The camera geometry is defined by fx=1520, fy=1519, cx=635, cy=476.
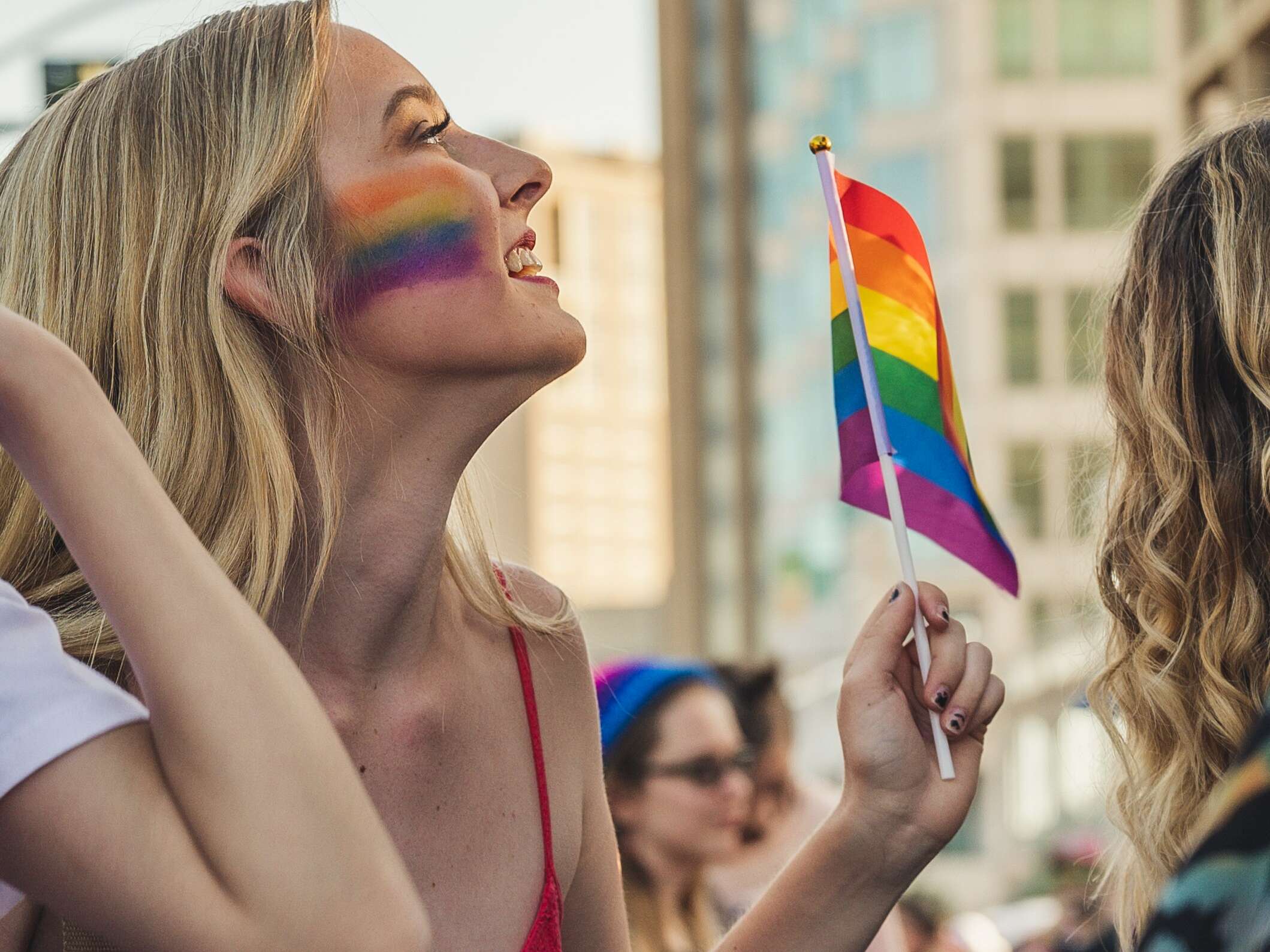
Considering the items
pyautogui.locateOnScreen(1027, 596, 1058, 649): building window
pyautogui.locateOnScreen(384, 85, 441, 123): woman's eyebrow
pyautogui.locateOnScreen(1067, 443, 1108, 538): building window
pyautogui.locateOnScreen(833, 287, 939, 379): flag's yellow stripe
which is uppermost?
pyautogui.locateOnScreen(384, 85, 441, 123): woman's eyebrow

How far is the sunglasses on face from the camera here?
14.7 feet

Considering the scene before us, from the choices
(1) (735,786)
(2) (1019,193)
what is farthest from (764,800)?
(2) (1019,193)

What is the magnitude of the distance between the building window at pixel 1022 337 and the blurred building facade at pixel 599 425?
49931 mm

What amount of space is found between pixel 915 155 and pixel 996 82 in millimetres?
893

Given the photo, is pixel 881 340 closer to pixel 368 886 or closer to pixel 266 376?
pixel 266 376

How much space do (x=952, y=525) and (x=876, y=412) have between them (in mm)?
192

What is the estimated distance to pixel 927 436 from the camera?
2.05 meters

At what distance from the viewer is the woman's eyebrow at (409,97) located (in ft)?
6.47

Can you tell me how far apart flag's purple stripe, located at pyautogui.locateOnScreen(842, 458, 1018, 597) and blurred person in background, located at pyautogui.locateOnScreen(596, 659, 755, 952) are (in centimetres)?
243

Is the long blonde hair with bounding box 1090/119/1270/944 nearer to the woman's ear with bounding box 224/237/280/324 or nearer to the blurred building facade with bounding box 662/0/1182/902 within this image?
the woman's ear with bounding box 224/237/280/324

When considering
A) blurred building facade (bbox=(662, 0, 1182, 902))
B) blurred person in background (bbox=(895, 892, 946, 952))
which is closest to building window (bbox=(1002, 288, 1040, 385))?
blurred building facade (bbox=(662, 0, 1182, 902))

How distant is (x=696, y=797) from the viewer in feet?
14.7

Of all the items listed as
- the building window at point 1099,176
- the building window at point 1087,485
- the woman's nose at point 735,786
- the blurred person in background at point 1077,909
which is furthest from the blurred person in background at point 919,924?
the building window at point 1099,176

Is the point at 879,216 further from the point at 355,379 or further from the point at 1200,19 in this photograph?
the point at 1200,19
